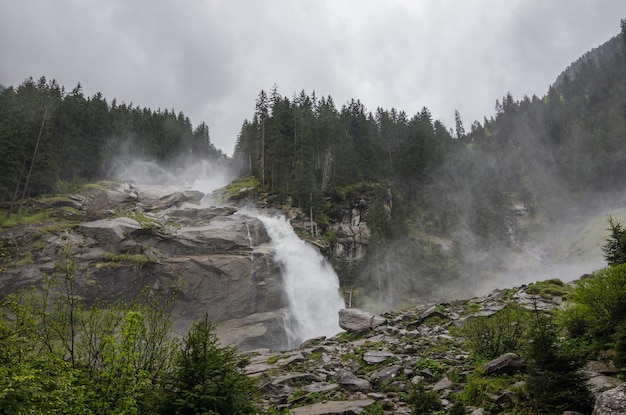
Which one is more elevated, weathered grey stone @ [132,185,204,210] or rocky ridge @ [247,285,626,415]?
weathered grey stone @ [132,185,204,210]

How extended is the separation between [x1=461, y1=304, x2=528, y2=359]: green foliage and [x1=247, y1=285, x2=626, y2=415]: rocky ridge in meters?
0.65

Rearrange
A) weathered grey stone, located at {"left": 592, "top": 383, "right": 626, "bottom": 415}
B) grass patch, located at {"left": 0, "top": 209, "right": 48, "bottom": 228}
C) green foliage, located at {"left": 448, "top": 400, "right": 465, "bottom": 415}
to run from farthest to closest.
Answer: grass patch, located at {"left": 0, "top": 209, "right": 48, "bottom": 228} < green foliage, located at {"left": 448, "top": 400, "right": 465, "bottom": 415} < weathered grey stone, located at {"left": 592, "top": 383, "right": 626, "bottom": 415}

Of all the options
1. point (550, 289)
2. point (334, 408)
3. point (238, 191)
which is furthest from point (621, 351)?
point (238, 191)

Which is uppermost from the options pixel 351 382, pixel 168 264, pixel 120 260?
pixel 120 260

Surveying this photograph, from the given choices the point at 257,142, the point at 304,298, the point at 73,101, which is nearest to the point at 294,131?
the point at 257,142

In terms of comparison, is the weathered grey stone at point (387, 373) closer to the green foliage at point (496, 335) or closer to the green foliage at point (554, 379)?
the green foliage at point (496, 335)

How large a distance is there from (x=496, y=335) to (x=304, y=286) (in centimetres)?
2846

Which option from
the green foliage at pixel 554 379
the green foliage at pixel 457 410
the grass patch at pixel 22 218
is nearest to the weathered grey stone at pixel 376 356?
the green foliage at pixel 457 410

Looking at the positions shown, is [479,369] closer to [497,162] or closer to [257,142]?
[257,142]

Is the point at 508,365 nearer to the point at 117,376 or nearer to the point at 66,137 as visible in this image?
the point at 117,376

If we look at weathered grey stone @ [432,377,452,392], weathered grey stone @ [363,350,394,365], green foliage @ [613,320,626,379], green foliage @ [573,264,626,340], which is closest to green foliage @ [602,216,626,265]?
green foliage @ [573,264,626,340]

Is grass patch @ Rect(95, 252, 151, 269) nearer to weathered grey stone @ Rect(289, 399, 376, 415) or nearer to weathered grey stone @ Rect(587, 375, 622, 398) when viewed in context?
weathered grey stone @ Rect(289, 399, 376, 415)

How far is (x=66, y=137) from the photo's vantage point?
55.8m

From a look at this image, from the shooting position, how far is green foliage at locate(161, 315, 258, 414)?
7.02m
